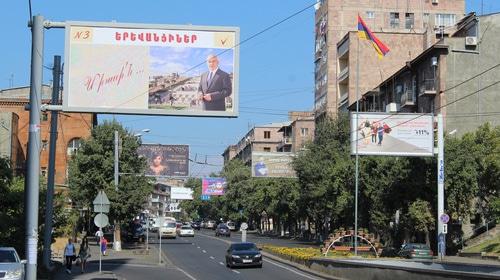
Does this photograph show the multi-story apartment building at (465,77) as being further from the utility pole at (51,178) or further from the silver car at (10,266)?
the silver car at (10,266)

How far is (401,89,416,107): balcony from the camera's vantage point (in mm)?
67062

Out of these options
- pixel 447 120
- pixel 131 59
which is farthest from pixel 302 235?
pixel 131 59

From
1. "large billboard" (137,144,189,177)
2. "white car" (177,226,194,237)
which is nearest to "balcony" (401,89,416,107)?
"large billboard" (137,144,189,177)

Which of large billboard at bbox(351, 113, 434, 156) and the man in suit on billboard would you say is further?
large billboard at bbox(351, 113, 434, 156)

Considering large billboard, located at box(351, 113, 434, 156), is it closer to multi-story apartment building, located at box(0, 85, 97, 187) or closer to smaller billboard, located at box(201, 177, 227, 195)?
multi-story apartment building, located at box(0, 85, 97, 187)

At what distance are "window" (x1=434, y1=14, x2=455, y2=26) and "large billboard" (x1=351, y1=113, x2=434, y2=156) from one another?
52808mm

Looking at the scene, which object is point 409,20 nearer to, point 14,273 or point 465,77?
point 465,77

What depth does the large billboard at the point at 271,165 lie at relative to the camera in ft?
208

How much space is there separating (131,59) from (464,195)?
34.5 metres

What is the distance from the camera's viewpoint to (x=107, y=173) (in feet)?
196

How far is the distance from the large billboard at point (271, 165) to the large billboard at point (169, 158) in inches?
418

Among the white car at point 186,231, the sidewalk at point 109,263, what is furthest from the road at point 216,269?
the white car at point 186,231

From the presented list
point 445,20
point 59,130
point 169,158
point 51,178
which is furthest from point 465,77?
point 59,130

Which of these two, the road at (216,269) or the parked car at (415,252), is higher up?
the parked car at (415,252)
